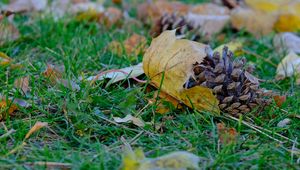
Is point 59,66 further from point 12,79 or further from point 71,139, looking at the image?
point 71,139

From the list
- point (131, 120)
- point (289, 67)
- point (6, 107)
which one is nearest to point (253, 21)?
point (289, 67)

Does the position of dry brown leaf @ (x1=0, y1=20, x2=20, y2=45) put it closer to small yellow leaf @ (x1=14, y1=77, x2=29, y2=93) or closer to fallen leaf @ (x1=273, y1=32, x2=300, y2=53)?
small yellow leaf @ (x1=14, y1=77, x2=29, y2=93)

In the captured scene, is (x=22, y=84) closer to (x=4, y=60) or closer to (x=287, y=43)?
(x=4, y=60)

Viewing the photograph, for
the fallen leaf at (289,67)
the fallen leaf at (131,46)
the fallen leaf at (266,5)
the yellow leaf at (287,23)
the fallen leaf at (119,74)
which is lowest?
the yellow leaf at (287,23)

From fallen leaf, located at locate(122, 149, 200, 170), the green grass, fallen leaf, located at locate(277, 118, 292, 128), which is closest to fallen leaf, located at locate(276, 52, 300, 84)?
the green grass

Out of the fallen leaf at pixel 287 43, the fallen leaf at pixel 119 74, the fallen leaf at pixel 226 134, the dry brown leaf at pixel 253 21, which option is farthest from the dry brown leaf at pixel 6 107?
the dry brown leaf at pixel 253 21

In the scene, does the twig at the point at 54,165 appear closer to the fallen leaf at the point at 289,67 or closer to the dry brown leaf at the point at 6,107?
the dry brown leaf at the point at 6,107
